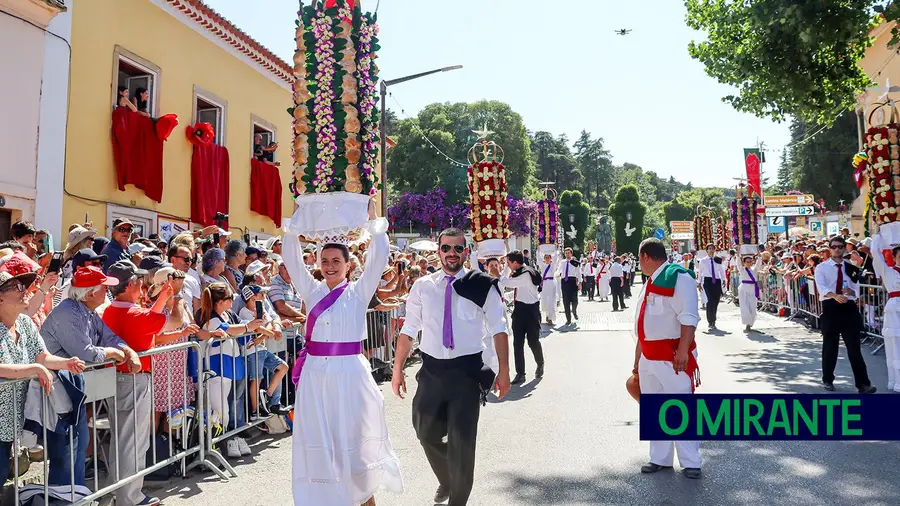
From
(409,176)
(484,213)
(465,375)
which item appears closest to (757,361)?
(484,213)

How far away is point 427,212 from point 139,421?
37747mm

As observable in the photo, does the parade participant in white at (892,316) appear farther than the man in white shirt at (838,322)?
Yes

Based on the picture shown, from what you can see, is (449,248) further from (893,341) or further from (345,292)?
(893,341)

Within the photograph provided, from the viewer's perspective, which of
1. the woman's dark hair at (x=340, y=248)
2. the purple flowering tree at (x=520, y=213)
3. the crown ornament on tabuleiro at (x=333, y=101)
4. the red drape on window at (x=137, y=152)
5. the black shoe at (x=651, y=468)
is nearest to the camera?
the woman's dark hair at (x=340, y=248)

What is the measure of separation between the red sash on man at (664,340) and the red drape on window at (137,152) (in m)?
9.34

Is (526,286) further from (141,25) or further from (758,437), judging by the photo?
(141,25)

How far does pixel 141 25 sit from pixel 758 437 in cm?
1231

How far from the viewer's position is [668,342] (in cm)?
570

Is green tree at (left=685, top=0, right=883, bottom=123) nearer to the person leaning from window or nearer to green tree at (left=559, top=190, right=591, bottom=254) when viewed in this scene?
the person leaning from window

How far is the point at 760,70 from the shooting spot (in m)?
13.4

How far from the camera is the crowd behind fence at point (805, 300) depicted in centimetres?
1274

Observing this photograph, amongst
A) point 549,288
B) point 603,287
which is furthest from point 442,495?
point 603,287

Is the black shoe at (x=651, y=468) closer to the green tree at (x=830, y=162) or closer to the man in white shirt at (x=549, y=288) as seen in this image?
the man in white shirt at (x=549, y=288)

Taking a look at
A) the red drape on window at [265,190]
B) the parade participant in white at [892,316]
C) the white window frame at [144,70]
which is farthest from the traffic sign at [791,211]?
the white window frame at [144,70]
